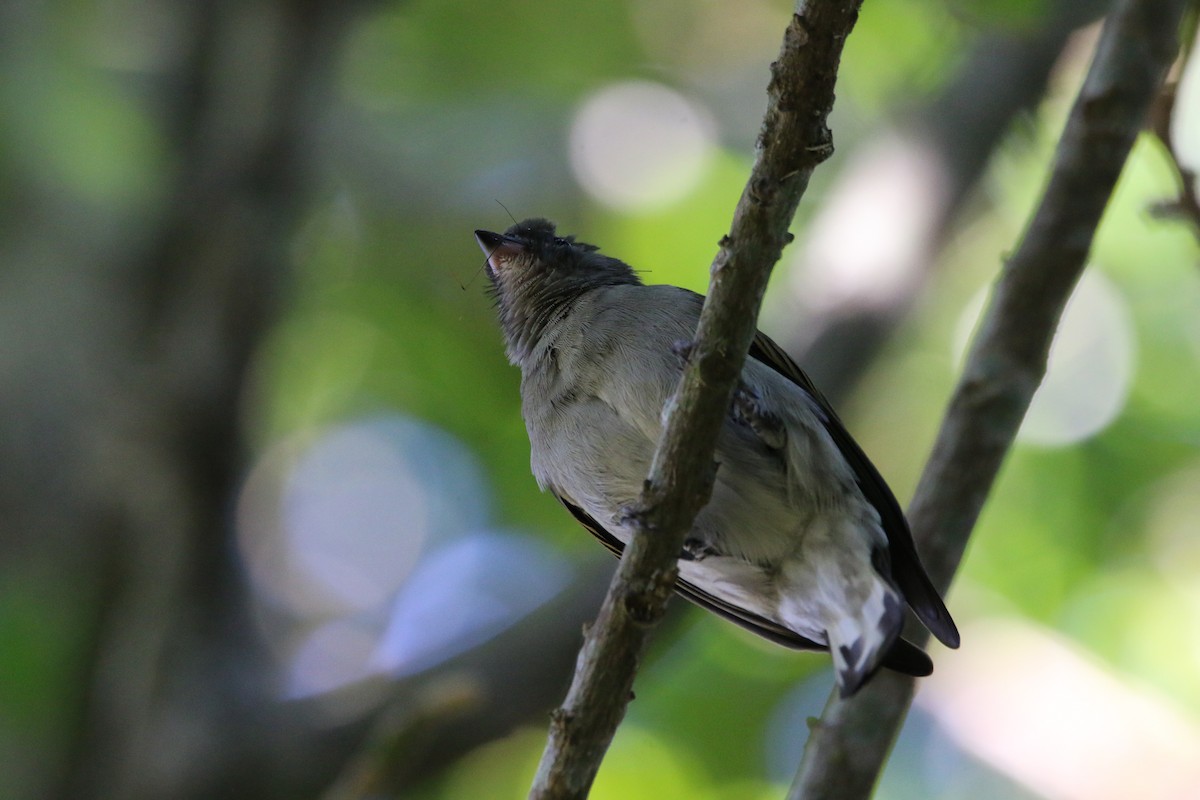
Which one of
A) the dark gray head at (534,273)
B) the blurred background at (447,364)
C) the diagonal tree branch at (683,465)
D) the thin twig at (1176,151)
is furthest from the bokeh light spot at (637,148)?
the diagonal tree branch at (683,465)

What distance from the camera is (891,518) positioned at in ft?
11.3

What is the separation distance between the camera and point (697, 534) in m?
3.57

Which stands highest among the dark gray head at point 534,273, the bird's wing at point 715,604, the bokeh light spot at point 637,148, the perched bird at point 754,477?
A: the bokeh light spot at point 637,148

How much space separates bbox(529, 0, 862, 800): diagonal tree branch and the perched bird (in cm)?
88

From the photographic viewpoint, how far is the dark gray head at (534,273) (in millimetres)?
4246

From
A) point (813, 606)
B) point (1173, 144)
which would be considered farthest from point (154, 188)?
point (1173, 144)

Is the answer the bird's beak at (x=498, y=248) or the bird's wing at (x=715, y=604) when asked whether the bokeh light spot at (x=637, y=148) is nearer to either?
the bird's beak at (x=498, y=248)

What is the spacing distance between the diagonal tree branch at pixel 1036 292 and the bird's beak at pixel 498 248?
1885mm

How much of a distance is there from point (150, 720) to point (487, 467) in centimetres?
263

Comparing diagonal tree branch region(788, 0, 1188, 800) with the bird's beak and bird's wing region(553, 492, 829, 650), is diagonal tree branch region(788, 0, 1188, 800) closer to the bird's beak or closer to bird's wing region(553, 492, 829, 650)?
bird's wing region(553, 492, 829, 650)

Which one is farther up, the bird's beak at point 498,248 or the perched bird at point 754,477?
the bird's beak at point 498,248

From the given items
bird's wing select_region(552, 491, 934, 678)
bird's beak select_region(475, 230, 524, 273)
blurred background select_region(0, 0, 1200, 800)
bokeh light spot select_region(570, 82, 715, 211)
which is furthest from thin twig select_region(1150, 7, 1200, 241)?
bokeh light spot select_region(570, 82, 715, 211)

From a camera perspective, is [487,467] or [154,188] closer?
[154,188]

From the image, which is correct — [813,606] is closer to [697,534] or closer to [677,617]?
[697,534]
